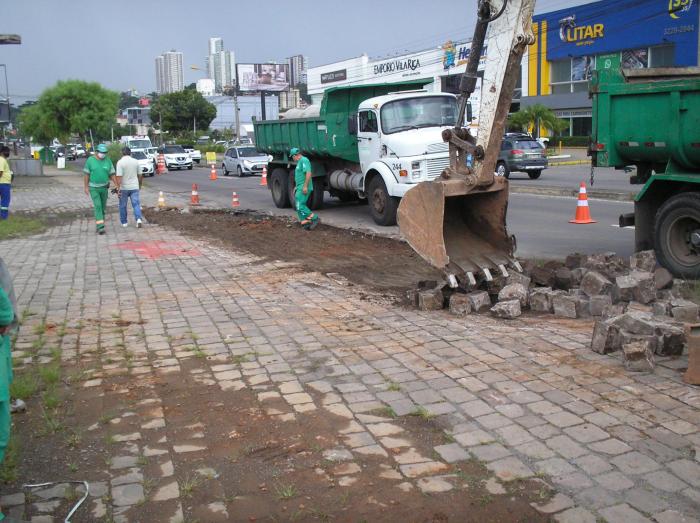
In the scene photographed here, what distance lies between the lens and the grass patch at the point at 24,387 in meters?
5.54

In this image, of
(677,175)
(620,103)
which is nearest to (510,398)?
(677,175)

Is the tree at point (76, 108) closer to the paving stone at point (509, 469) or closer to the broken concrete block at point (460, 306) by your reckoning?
the broken concrete block at point (460, 306)

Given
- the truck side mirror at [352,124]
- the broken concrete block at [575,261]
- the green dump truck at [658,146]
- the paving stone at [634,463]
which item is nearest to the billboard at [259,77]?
the truck side mirror at [352,124]

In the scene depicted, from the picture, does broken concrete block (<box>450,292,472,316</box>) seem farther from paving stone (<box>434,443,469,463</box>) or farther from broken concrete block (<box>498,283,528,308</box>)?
paving stone (<box>434,443,469,463</box>)

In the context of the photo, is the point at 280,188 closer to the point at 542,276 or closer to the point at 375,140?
the point at 375,140

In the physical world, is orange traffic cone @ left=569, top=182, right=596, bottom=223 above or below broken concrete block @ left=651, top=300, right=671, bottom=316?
above

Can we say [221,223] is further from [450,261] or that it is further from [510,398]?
[510,398]

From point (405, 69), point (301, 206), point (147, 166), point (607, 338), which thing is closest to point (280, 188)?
point (301, 206)

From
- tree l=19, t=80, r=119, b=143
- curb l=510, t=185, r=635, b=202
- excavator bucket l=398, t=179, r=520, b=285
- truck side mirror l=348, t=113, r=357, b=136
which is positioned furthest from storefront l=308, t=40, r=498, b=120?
excavator bucket l=398, t=179, r=520, b=285

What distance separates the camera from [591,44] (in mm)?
49969

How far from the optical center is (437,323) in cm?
719

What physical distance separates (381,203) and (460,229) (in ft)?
22.1

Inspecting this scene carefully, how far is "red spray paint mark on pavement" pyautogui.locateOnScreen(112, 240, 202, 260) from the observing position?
484 inches

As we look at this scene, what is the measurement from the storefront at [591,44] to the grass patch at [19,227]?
34391mm
